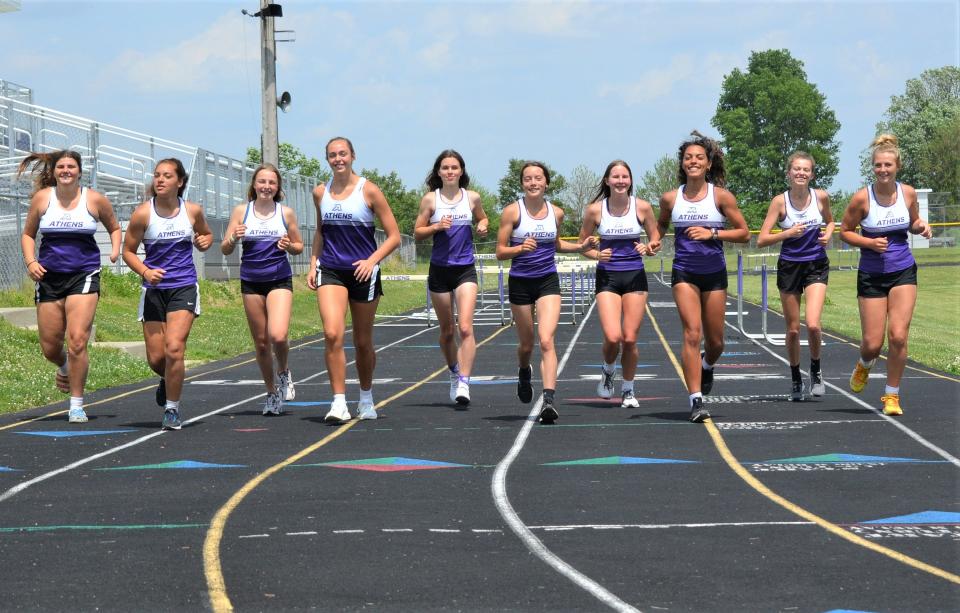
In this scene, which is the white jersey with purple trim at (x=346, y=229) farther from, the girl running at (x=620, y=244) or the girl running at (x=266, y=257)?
the girl running at (x=620, y=244)

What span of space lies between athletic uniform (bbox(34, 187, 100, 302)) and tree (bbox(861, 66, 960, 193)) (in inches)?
3401

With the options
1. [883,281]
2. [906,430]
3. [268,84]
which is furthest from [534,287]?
[268,84]

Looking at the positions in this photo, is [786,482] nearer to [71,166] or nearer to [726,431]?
[726,431]

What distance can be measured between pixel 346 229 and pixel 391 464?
106 inches

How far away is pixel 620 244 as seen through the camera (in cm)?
1203

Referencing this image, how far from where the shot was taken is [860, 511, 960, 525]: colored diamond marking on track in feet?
23.3

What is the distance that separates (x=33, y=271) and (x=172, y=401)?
4.72ft

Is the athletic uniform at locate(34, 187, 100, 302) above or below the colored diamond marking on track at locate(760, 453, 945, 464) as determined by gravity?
above

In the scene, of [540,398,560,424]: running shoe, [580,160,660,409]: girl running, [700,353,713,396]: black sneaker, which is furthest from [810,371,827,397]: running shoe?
[540,398,560,424]: running shoe

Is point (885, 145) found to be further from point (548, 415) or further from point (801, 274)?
point (548, 415)

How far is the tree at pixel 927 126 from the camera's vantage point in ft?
339

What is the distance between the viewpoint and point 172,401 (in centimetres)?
1166

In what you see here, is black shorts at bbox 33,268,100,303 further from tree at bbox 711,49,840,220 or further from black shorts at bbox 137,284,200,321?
tree at bbox 711,49,840,220

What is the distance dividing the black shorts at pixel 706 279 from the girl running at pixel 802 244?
3.68ft
